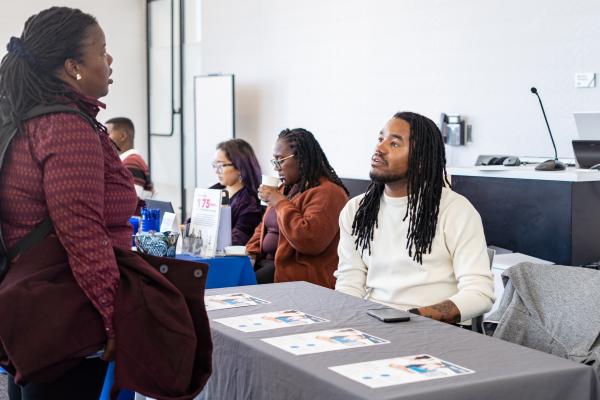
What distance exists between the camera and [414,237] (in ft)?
9.00

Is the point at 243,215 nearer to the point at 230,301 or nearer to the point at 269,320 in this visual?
the point at 230,301

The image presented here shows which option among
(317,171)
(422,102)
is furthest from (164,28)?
(317,171)

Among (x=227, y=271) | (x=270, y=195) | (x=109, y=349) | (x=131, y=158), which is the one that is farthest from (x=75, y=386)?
(x=131, y=158)

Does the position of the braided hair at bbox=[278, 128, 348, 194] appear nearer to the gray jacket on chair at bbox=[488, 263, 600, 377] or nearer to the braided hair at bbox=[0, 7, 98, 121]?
the gray jacket on chair at bbox=[488, 263, 600, 377]

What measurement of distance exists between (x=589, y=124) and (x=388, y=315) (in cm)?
293

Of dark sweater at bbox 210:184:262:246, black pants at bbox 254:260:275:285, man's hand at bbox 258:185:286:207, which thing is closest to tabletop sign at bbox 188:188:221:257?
man's hand at bbox 258:185:286:207

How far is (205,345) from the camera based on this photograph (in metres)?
1.83

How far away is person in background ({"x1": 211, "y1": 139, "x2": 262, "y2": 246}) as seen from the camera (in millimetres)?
4727

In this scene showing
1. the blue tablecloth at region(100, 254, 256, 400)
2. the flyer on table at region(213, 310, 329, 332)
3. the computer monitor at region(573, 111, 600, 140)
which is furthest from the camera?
the computer monitor at region(573, 111, 600, 140)

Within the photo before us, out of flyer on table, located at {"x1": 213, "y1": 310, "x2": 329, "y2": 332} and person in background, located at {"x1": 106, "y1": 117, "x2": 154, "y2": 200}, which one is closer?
flyer on table, located at {"x1": 213, "y1": 310, "x2": 329, "y2": 332}

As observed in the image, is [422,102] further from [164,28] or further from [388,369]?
[388,369]

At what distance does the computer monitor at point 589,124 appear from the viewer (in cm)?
463

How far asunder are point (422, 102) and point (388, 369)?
4809 millimetres

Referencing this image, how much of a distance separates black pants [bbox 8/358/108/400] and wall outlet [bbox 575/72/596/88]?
13.9 feet
